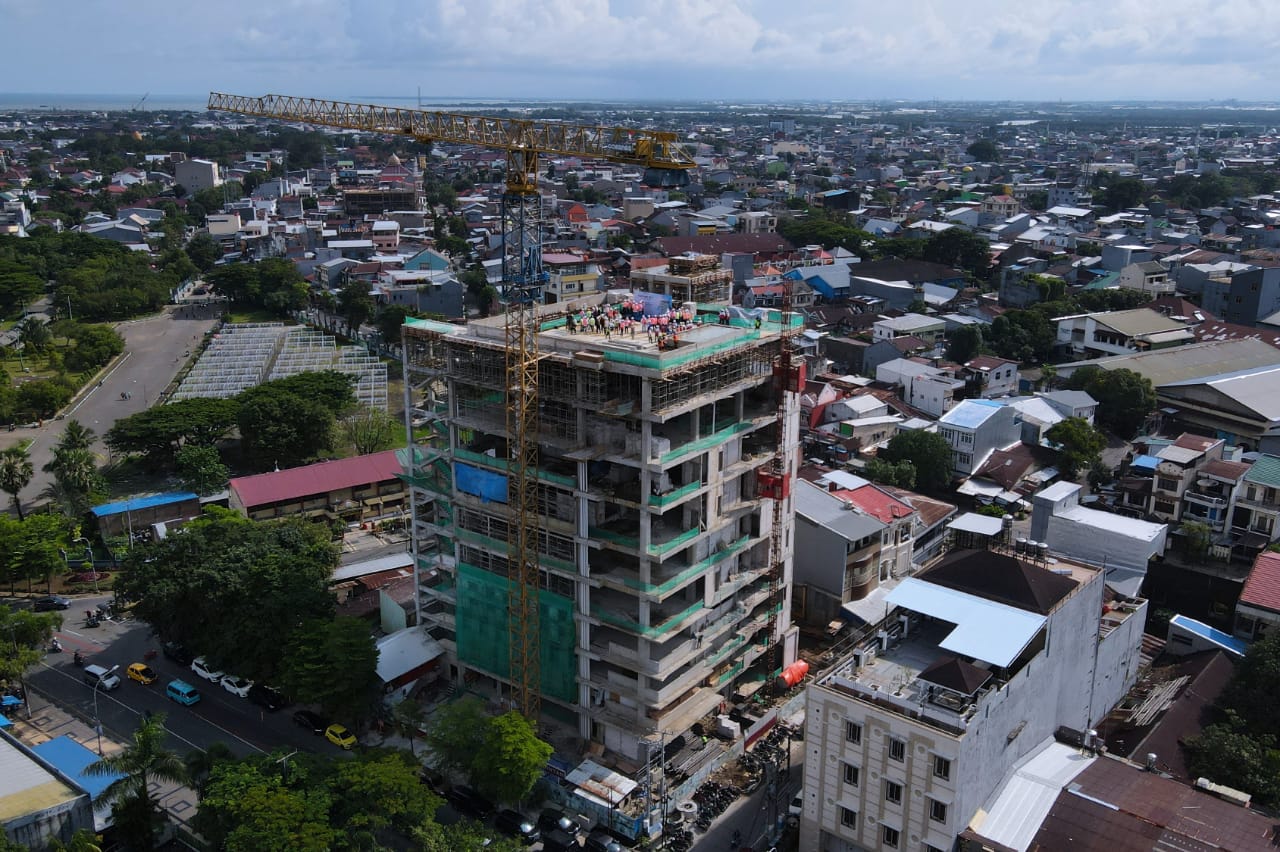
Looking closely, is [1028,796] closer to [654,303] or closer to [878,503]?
[878,503]

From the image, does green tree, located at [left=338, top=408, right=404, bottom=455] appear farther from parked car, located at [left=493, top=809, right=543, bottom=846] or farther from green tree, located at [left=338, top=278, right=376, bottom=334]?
parked car, located at [left=493, top=809, right=543, bottom=846]

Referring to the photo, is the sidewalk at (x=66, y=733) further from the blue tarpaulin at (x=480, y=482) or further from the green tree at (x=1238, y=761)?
the green tree at (x=1238, y=761)

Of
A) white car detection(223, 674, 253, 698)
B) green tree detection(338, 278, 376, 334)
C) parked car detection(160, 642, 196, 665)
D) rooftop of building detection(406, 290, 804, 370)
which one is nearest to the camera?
Result: rooftop of building detection(406, 290, 804, 370)

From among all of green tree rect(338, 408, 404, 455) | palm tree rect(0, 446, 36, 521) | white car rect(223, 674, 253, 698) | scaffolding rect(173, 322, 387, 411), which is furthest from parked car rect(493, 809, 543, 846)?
scaffolding rect(173, 322, 387, 411)

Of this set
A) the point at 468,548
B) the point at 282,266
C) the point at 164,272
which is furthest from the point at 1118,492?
the point at 164,272

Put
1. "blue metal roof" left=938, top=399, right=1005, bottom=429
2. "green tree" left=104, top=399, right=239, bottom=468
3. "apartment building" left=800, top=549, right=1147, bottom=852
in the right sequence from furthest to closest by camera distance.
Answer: "green tree" left=104, top=399, right=239, bottom=468 → "blue metal roof" left=938, top=399, right=1005, bottom=429 → "apartment building" left=800, top=549, right=1147, bottom=852

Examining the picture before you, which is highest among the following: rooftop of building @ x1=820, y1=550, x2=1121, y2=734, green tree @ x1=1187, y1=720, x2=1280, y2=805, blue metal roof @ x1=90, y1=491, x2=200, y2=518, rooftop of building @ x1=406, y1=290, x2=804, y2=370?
rooftop of building @ x1=406, y1=290, x2=804, y2=370
